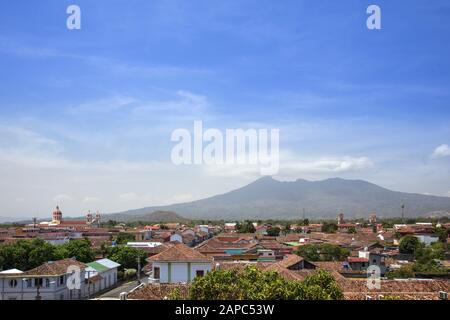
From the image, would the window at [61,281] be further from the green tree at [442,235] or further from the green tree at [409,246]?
the green tree at [442,235]

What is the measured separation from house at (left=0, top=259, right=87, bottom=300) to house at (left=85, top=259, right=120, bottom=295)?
1593 mm

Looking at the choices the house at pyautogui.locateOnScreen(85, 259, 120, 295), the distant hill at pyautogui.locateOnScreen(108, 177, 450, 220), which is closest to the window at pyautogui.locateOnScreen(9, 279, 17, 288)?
the house at pyautogui.locateOnScreen(85, 259, 120, 295)

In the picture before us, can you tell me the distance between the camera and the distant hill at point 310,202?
151 meters

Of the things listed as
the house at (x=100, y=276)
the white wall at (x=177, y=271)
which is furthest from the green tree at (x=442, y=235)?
the white wall at (x=177, y=271)

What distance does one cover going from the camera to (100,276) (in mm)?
19828

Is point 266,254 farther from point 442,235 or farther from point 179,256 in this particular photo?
point 442,235

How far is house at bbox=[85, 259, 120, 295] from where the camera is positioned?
18828mm

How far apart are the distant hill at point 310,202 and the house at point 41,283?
13371cm

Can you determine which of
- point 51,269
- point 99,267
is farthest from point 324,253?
point 51,269

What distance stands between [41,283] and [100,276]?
4609 mm

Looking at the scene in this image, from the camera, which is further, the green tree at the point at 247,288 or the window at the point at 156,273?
the window at the point at 156,273

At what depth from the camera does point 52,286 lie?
15.5 metres
